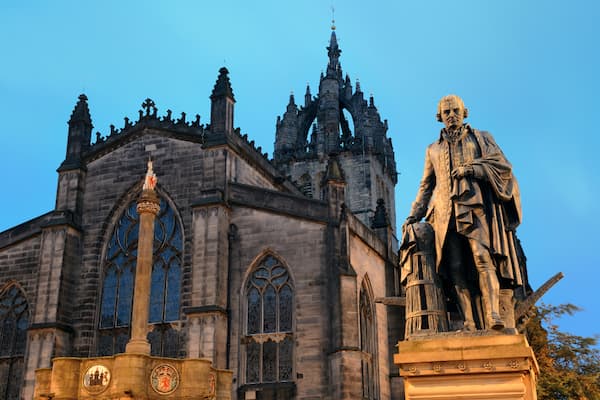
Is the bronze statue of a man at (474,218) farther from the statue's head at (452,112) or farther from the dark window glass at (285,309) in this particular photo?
the dark window glass at (285,309)

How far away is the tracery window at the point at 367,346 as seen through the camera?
2428cm

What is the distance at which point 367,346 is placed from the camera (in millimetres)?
25234

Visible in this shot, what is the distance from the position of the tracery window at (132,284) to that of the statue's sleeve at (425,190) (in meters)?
19.3

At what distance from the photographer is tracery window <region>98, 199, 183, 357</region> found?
24.9m

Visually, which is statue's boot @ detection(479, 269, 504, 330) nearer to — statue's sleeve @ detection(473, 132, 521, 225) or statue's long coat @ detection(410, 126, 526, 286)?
statue's long coat @ detection(410, 126, 526, 286)

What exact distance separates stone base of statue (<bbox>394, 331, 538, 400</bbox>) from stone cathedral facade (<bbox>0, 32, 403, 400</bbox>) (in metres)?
16.8

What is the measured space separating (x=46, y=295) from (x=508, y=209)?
2273 centimetres

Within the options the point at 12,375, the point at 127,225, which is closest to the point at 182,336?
the point at 127,225

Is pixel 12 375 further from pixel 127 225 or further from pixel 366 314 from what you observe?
pixel 366 314

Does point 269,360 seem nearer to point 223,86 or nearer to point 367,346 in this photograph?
point 367,346

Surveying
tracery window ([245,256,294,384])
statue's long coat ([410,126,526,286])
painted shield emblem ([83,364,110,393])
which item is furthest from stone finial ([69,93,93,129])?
statue's long coat ([410,126,526,286])

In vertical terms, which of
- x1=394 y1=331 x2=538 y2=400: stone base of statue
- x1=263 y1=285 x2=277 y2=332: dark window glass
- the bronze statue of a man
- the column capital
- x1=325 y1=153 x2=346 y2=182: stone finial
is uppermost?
x1=325 y1=153 x2=346 y2=182: stone finial

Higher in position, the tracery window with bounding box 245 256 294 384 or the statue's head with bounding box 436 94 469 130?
the tracery window with bounding box 245 256 294 384

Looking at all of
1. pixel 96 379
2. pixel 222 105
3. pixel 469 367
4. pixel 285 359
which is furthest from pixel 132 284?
pixel 469 367
